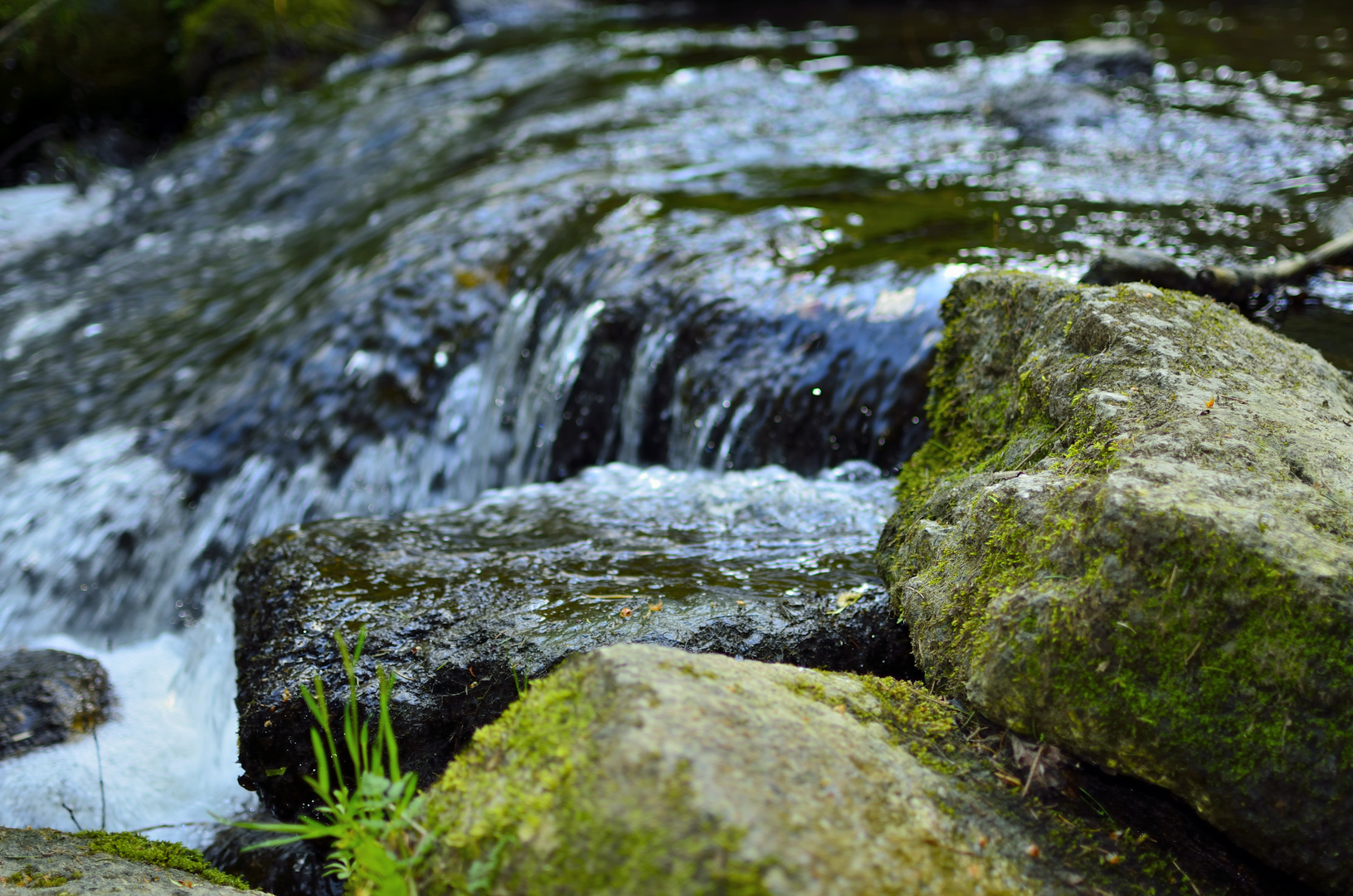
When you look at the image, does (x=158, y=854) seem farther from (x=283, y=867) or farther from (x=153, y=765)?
(x=153, y=765)

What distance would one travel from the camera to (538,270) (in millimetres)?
5305

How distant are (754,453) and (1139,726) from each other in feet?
8.37

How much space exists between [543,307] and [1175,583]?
3.92 metres

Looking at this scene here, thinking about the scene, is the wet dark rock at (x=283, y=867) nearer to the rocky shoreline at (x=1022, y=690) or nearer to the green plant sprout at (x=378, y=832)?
the rocky shoreline at (x=1022, y=690)

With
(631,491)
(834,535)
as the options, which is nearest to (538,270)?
(631,491)

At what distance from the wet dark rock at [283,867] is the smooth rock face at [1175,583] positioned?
6.51ft

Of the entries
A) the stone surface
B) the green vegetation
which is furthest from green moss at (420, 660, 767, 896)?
the green vegetation

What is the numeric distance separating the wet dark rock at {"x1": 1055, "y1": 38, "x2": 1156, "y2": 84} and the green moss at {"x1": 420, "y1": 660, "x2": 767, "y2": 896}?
28.1ft

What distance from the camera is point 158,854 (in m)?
2.47

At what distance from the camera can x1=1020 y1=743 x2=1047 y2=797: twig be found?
181 cm

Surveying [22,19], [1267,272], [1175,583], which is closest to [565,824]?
[1175,583]

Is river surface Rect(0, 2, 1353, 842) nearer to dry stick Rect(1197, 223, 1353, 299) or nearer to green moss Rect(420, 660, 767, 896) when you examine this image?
dry stick Rect(1197, 223, 1353, 299)

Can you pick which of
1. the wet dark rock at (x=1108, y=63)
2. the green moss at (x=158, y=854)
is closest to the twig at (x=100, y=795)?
the green moss at (x=158, y=854)

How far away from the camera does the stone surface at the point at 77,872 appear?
2.14 meters
